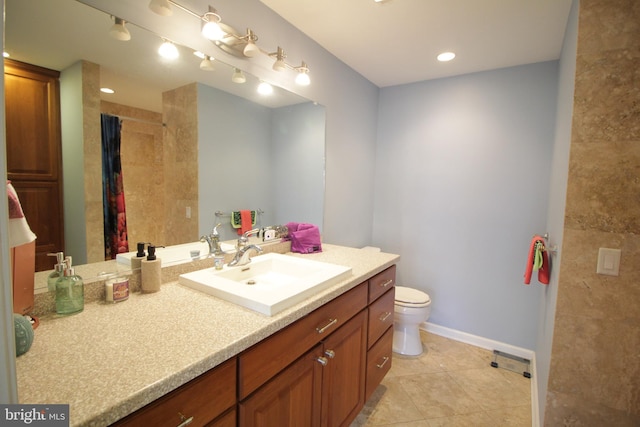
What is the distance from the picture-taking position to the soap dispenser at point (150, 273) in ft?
3.76

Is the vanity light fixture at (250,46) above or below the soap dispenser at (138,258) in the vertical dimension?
above

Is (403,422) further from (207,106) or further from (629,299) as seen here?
(207,106)

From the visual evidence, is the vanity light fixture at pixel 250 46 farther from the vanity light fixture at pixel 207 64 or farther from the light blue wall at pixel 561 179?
the light blue wall at pixel 561 179

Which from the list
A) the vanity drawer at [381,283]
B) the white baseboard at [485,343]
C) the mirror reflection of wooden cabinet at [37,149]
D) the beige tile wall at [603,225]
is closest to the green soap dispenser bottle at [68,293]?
the mirror reflection of wooden cabinet at [37,149]

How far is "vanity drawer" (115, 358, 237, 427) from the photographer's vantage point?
655 millimetres

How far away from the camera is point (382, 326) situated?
1.78 metres

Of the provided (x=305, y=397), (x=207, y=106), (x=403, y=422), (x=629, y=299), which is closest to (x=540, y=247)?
(x=629, y=299)

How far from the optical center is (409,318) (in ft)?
7.55

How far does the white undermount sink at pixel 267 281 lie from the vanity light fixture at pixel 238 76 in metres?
1.00

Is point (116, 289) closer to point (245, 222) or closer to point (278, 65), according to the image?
point (245, 222)

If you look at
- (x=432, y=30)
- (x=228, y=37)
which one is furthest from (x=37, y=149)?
(x=432, y=30)

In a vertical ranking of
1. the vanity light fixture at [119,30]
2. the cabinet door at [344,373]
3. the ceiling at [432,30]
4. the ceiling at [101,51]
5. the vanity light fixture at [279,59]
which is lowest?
the cabinet door at [344,373]

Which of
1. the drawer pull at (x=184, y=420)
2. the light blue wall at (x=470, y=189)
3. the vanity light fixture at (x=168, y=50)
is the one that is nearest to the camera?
the drawer pull at (x=184, y=420)

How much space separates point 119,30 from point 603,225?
6.97 feet
